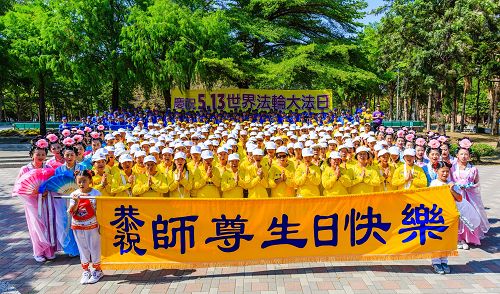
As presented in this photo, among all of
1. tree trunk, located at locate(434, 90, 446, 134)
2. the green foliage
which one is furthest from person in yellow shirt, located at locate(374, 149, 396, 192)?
tree trunk, located at locate(434, 90, 446, 134)

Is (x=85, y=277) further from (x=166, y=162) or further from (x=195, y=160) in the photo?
(x=195, y=160)

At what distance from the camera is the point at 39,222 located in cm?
539

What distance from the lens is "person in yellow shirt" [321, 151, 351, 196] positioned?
5.34m

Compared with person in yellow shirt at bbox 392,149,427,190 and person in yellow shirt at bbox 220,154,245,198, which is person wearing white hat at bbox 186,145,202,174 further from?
person in yellow shirt at bbox 392,149,427,190

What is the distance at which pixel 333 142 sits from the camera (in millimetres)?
8047

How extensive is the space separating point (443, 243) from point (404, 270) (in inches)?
24.4

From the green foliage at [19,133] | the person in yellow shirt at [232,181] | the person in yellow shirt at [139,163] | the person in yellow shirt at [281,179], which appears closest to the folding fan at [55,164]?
the person in yellow shirt at [139,163]

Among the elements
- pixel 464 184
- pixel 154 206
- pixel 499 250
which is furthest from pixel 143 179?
pixel 499 250

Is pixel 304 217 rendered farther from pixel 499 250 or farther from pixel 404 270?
pixel 499 250

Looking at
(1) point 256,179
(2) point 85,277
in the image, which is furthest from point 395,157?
(2) point 85,277

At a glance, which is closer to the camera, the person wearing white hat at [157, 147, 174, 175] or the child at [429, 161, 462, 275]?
the child at [429, 161, 462, 275]

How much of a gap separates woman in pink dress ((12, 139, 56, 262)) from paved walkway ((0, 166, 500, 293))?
19cm

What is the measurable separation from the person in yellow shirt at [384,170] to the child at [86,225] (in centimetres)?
405

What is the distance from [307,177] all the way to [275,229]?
42.8 inches
